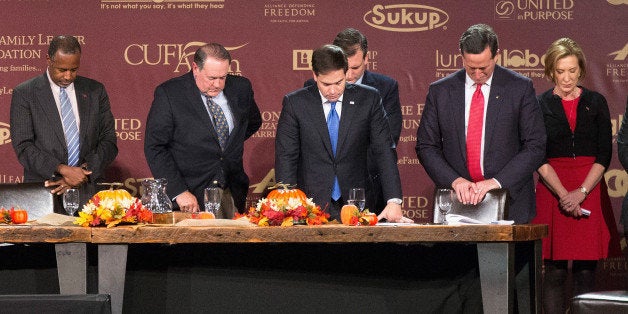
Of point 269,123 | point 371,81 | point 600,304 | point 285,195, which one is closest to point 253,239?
point 285,195

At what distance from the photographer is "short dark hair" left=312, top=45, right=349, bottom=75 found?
4.82 meters

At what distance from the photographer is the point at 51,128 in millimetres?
5961

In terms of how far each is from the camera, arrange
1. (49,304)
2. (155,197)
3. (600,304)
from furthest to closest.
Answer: (155,197) < (49,304) < (600,304)

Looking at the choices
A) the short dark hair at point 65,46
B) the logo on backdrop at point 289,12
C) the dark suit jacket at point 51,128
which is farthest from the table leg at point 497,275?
the logo on backdrop at point 289,12

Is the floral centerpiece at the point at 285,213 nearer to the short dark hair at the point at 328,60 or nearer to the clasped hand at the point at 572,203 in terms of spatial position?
the short dark hair at the point at 328,60

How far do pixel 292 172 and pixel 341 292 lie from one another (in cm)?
106

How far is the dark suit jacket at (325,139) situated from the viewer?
16.6 ft

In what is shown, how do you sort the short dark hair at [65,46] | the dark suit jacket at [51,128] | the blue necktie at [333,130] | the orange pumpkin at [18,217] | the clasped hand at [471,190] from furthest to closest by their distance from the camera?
the dark suit jacket at [51,128]
the short dark hair at [65,46]
the blue necktie at [333,130]
the clasped hand at [471,190]
the orange pumpkin at [18,217]

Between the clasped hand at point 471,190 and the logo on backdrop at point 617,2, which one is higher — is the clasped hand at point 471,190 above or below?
below

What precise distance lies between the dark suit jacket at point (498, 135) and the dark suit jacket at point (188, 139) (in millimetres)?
1105

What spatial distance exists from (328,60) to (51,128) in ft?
6.47

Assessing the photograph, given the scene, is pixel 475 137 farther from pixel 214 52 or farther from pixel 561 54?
pixel 214 52

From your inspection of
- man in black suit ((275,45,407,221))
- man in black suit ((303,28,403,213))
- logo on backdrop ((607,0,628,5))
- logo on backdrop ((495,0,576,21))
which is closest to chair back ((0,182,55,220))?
man in black suit ((275,45,407,221))

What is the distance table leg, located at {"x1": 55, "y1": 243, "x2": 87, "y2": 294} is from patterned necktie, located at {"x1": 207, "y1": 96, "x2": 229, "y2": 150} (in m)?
1.84
